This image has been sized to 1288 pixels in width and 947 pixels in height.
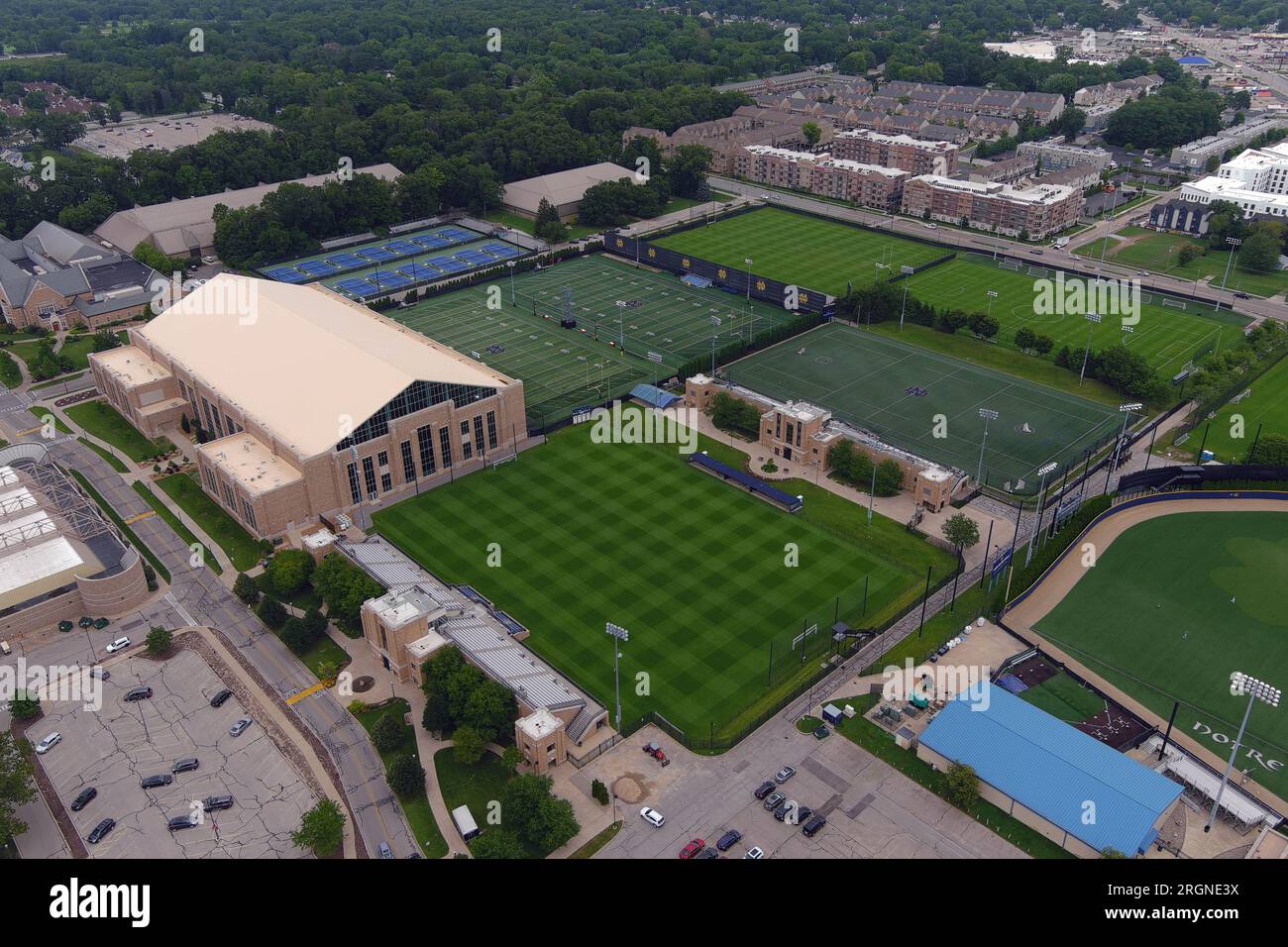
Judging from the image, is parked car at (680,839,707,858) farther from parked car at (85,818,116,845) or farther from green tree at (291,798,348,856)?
parked car at (85,818,116,845)

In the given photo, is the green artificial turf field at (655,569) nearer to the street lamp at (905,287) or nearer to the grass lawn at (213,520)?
the grass lawn at (213,520)

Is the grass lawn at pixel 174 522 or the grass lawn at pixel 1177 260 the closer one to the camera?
the grass lawn at pixel 174 522

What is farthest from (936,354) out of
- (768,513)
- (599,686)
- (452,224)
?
(452,224)

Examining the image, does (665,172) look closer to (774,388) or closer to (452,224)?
(452,224)

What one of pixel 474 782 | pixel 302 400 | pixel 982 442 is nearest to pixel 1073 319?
pixel 982 442

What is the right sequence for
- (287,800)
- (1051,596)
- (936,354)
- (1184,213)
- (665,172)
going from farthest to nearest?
(665,172) → (1184,213) → (936,354) → (1051,596) → (287,800)

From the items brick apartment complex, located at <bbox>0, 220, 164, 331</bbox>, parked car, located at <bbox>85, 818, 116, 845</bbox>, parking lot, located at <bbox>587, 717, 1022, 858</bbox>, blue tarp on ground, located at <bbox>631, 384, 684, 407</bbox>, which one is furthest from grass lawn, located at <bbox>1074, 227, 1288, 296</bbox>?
parked car, located at <bbox>85, 818, 116, 845</bbox>

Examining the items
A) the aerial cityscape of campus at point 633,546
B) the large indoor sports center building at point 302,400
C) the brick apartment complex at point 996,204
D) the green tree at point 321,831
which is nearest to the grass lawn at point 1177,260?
the aerial cityscape of campus at point 633,546
